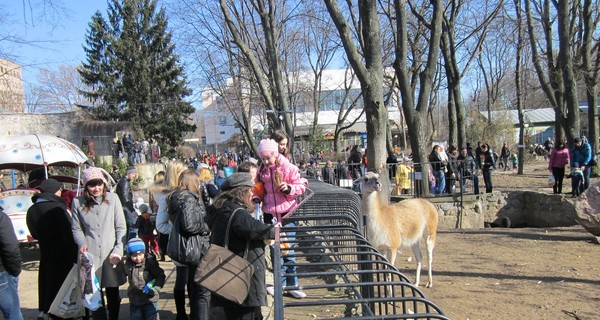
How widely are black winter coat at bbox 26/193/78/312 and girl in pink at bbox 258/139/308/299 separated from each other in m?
2.07

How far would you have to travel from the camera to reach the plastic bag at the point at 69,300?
461 centimetres

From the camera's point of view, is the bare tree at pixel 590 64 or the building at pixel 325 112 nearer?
the bare tree at pixel 590 64

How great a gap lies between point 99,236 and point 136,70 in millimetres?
33330

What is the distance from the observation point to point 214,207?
389 centimetres

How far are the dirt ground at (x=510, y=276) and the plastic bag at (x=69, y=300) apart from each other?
1.15 meters

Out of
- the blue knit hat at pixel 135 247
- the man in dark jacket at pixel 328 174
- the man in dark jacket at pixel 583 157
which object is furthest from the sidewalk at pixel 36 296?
the man in dark jacket at pixel 583 157

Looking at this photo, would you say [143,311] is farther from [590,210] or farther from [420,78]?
[420,78]

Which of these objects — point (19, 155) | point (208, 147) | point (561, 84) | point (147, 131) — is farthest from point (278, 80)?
point (208, 147)

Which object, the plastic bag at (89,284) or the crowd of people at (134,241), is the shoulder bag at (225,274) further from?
the plastic bag at (89,284)

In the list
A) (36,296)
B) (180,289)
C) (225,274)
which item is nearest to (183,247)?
(180,289)

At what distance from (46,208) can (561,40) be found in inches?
649

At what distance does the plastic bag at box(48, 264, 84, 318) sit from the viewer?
181 inches

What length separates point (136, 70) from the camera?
35500 mm

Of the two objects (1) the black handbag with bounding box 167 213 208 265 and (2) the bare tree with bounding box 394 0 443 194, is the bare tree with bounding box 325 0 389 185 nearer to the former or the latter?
(2) the bare tree with bounding box 394 0 443 194
